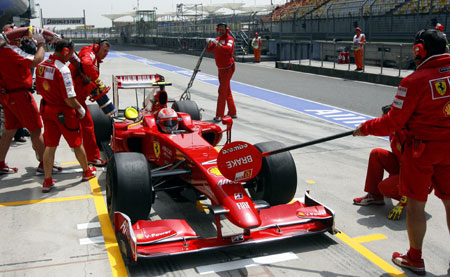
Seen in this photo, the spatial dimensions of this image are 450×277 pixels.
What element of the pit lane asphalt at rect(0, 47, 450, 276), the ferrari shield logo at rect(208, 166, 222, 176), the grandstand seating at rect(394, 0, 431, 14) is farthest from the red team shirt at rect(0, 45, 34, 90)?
the grandstand seating at rect(394, 0, 431, 14)

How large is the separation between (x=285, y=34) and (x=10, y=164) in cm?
2789

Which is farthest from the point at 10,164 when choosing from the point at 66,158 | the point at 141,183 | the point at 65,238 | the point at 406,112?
the point at 406,112

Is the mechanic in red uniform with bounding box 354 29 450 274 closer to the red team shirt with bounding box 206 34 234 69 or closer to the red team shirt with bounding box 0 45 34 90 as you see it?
the red team shirt with bounding box 0 45 34 90

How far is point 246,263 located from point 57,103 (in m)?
3.30

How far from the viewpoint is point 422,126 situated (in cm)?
390

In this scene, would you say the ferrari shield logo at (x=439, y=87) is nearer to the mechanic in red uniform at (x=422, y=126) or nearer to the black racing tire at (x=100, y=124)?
the mechanic in red uniform at (x=422, y=126)

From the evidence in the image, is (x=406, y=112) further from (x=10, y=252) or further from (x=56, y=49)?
(x=56, y=49)

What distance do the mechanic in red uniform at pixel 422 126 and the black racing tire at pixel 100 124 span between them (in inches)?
195

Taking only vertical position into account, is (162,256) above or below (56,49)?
below

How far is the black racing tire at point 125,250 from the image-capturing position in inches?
161

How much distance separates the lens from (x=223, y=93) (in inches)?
424

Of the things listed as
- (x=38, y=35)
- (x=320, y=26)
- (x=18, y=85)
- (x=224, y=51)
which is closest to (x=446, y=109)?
(x=38, y=35)

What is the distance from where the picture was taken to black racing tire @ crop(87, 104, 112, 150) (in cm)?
787

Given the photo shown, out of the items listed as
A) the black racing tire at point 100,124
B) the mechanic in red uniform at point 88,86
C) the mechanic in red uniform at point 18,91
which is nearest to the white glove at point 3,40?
the mechanic in red uniform at point 18,91
